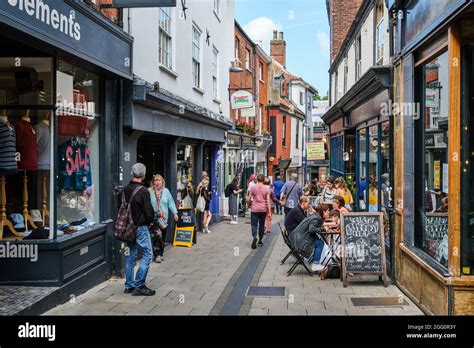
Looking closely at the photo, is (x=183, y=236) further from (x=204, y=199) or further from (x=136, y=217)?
(x=136, y=217)

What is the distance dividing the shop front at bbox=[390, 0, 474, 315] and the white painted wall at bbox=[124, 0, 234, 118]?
14.8 ft

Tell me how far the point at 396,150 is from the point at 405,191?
884 mm


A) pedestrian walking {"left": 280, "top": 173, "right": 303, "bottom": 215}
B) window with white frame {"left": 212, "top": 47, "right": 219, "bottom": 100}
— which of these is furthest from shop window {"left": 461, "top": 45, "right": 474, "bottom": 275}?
window with white frame {"left": 212, "top": 47, "right": 219, "bottom": 100}

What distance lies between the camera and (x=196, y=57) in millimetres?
15555

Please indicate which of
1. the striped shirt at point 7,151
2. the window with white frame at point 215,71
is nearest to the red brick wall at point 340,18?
the window with white frame at point 215,71

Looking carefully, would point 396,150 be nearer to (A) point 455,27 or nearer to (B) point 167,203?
(A) point 455,27

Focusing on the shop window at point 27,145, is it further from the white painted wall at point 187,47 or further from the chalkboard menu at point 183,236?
the chalkboard menu at point 183,236

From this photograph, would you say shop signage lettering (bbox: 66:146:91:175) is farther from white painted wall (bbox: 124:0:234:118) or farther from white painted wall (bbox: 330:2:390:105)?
white painted wall (bbox: 330:2:390:105)

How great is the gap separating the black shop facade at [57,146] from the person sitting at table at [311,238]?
3.13 metres

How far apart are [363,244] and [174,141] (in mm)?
6071

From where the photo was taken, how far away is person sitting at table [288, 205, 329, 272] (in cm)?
933

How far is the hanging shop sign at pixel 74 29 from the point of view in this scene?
569cm

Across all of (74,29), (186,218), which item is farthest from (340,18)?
(74,29)
